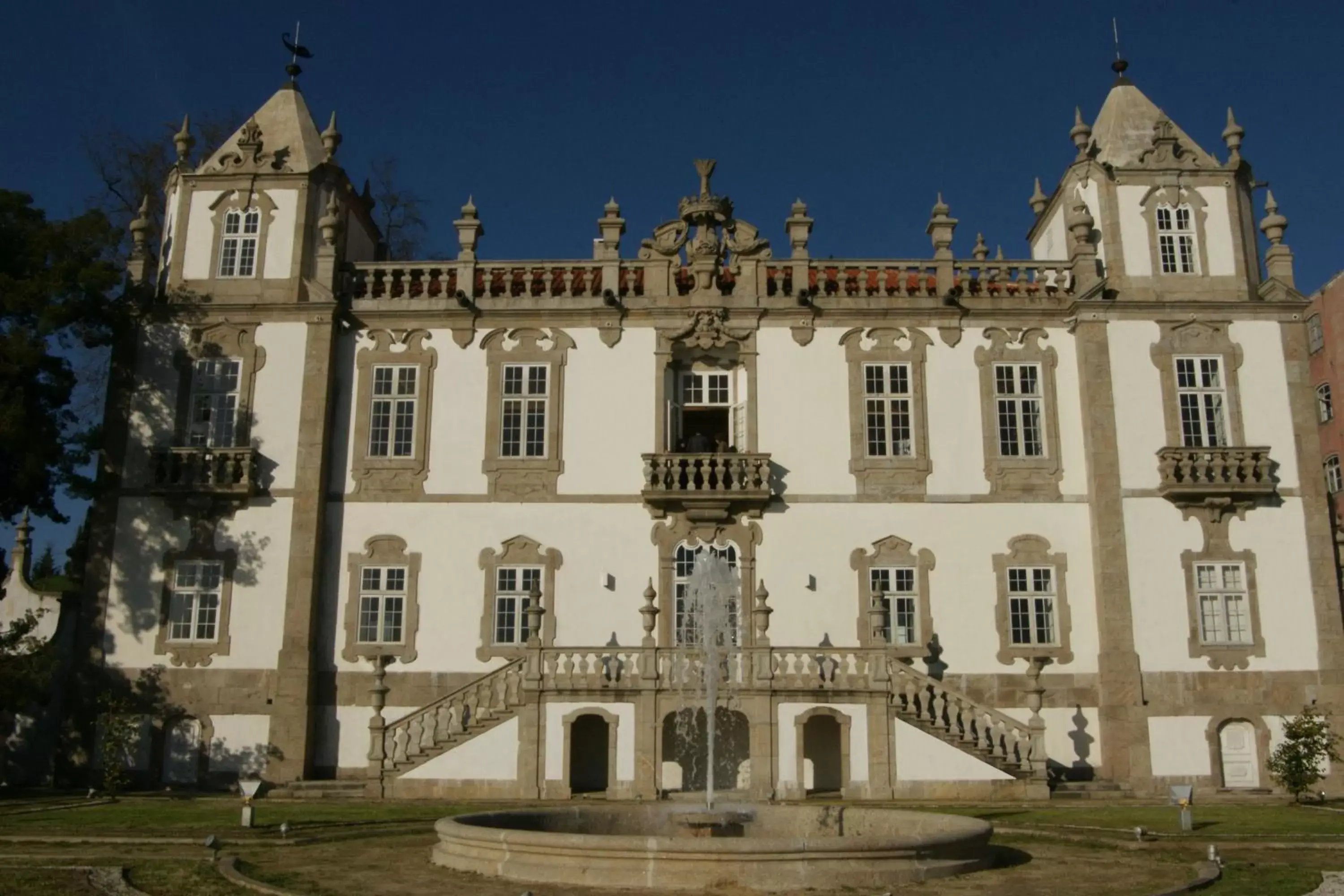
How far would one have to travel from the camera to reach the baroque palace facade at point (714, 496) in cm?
2345

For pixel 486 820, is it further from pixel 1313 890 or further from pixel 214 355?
pixel 214 355

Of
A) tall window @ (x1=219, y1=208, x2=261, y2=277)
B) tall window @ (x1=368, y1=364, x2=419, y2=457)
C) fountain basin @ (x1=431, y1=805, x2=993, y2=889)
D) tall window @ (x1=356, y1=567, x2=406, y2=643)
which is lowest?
fountain basin @ (x1=431, y1=805, x2=993, y2=889)

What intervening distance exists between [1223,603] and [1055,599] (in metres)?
3.22

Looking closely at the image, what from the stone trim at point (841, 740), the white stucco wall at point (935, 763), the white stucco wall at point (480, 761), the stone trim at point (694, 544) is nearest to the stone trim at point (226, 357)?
the white stucco wall at point (480, 761)

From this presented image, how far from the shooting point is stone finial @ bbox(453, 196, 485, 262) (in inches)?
1058

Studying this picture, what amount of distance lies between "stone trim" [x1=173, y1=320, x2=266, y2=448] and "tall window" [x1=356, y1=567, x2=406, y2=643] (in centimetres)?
404

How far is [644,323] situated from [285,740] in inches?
433

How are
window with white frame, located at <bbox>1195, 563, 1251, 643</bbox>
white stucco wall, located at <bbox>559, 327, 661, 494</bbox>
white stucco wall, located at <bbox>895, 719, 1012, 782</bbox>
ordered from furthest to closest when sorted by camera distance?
white stucco wall, located at <bbox>559, 327, 661, 494</bbox>
window with white frame, located at <bbox>1195, 563, 1251, 643</bbox>
white stucco wall, located at <bbox>895, 719, 1012, 782</bbox>

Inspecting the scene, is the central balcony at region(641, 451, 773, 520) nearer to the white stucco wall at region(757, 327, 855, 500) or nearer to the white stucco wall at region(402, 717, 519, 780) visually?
the white stucco wall at region(757, 327, 855, 500)

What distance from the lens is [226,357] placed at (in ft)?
85.3

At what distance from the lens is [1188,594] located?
2450 cm

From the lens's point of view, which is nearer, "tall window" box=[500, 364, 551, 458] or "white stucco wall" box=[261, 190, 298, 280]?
"tall window" box=[500, 364, 551, 458]

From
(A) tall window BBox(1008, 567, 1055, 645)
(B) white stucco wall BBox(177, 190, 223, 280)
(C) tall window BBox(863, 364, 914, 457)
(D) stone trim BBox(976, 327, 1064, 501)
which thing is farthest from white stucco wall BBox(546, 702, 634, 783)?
(B) white stucco wall BBox(177, 190, 223, 280)

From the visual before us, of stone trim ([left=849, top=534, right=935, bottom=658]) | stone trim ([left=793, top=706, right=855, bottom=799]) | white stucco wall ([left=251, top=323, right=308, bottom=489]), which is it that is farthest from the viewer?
white stucco wall ([left=251, top=323, right=308, bottom=489])
